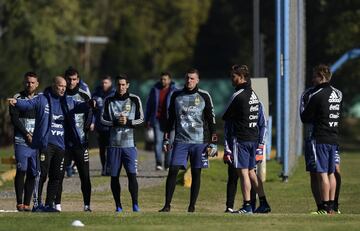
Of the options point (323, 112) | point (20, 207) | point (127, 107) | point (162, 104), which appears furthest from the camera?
point (162, 104)

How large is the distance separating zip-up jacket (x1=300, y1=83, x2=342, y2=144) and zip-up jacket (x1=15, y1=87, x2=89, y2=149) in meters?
3.45

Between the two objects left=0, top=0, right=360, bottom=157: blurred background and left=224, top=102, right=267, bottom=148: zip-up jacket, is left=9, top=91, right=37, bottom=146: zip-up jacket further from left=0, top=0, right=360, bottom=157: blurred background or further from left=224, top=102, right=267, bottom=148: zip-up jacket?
left=0, top=0, right=360, bottom=157: blurred background

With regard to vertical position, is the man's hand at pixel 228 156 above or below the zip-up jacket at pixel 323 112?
below

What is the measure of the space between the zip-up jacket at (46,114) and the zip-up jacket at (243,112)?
91.9 inches

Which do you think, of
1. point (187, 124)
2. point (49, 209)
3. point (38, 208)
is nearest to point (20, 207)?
point (38, 208)

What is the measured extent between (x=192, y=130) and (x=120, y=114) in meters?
1.13

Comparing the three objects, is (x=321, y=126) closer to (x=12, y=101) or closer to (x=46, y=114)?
(x=46, y=114)

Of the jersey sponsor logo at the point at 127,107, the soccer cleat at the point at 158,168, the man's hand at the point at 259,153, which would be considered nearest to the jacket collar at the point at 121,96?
the jersey sponsor logo at the point at 127,107

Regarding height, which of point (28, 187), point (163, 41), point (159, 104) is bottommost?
point (28, 187)

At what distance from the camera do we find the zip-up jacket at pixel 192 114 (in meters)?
17.0

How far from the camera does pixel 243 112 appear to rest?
1644cm

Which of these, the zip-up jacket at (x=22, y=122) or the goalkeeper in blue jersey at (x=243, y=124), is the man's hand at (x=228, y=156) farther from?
the zip-up jacket at (x=22, y=122)

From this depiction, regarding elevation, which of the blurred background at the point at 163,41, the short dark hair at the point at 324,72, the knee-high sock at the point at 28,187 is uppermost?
the blurred background at the point at 163,41

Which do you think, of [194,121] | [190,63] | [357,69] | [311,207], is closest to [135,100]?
[194,121]
